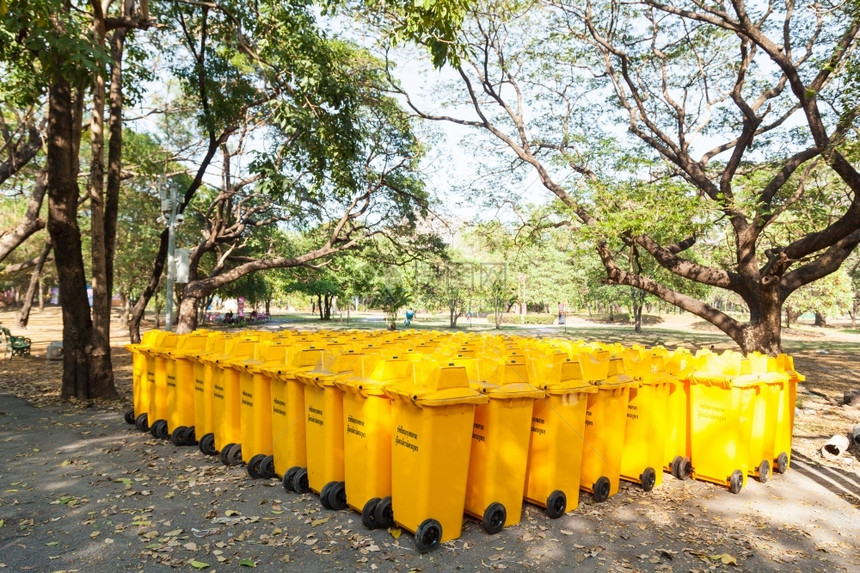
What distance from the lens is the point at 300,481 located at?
5.11m

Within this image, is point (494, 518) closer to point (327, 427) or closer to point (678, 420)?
point (327, 427)

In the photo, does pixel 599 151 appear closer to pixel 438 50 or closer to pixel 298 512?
pixel 438 50

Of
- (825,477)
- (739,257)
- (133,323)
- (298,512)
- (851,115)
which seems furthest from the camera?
(133,323)

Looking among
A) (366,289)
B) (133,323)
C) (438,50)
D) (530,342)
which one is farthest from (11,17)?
(366,289)

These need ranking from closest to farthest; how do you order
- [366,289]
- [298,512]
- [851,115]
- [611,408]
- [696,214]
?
[298,512] → [611,408] → [851,115] → [696,214] → [366,289]

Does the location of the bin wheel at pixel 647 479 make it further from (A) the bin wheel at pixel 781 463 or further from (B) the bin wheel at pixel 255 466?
(B) the bin wheel at pixel 255 466

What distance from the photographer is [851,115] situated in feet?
30.2

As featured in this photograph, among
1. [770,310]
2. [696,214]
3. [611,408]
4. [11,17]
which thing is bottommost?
[611,408]

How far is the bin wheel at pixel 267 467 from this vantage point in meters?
5.47

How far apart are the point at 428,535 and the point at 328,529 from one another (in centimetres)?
91

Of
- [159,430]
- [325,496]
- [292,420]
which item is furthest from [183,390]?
[325,496]

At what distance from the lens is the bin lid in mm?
3920

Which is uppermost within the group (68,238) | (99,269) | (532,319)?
(68,238)

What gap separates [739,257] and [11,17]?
1384 centimetres
